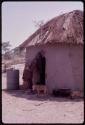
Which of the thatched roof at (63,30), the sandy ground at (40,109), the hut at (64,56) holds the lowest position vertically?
the sandy ground at (40,109)

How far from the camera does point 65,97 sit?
42.8 feet

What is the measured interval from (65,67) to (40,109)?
3661 millimetres

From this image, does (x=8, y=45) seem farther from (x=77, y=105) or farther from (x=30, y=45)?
(x=77, y=105)

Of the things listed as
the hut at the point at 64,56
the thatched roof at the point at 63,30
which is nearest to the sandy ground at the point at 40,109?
the hut at the point at 64,56

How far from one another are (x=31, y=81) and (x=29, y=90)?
0.90 meters

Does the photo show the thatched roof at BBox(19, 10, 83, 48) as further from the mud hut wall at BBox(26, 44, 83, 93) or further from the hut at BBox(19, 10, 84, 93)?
the mud hut wall at BBox(26, 44, 83, 93)

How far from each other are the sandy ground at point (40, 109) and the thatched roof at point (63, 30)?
268 cm

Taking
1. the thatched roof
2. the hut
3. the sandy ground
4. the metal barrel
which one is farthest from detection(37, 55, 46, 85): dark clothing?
the sandy ground

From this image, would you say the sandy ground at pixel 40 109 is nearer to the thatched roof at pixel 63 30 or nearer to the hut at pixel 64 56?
the hut at pixel 64 56

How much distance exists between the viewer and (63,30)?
45.8 feet

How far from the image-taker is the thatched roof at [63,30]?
13500mm

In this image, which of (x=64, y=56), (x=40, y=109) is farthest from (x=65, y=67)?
(x=40, y=109)

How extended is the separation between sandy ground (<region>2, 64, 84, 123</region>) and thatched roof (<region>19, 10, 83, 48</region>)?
2683 millimetres

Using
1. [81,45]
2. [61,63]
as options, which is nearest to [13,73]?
[61,63]
